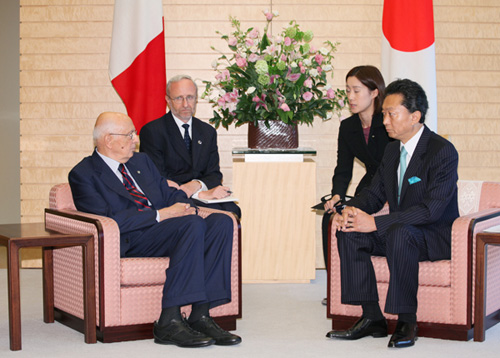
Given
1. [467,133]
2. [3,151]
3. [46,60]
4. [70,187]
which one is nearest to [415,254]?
[70,187]

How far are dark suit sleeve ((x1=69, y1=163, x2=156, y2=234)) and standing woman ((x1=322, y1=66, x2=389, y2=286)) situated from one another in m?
1.28

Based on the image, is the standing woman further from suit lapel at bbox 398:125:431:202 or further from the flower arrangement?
suit lapel at bbox 398:125:431:202

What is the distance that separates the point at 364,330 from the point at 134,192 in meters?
1.50

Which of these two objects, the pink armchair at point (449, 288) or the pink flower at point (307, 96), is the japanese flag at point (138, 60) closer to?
the pink flower at point (307, 96)

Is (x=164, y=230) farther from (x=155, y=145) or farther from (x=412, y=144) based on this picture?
(x=412, y=144)

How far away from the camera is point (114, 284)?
342 centimetres

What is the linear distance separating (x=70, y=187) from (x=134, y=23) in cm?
206

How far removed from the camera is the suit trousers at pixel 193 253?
3.43m

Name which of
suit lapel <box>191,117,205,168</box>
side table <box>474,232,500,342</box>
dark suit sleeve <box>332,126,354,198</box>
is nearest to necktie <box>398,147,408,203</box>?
side table <box>474,232,500,342</box>

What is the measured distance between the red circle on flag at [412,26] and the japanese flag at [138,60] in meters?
1.92

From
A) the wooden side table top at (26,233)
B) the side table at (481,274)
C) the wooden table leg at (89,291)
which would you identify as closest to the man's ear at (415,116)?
the side table at (481,274)

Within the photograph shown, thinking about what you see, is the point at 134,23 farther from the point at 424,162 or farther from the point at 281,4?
the point at 424,162

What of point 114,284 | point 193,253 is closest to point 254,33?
point 193,253

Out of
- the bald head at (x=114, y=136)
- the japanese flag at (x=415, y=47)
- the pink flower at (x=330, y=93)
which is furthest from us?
the japanese flag at (x=415, y=47)
